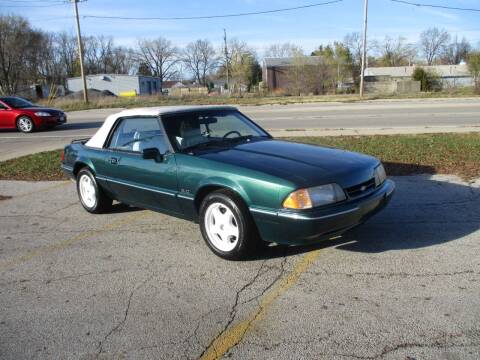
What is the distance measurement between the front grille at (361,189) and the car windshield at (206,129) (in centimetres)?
155

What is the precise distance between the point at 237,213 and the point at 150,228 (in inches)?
69.1

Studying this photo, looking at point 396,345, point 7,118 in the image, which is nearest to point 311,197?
point 396,345

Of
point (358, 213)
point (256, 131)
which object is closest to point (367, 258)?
point (358, 213)

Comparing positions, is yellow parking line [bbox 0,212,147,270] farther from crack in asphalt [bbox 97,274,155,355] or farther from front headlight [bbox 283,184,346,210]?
front headlight [bbox 283,184,346,210]

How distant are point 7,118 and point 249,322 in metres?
17.9

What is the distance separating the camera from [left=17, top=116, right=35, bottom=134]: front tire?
1775cm

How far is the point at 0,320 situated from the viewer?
3.44 meters

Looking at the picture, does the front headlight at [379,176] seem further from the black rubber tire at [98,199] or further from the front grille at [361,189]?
the black rubber tire at [98,199]

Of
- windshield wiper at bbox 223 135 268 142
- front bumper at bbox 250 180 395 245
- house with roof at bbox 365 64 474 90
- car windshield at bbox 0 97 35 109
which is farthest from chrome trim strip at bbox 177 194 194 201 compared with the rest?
house with roof at bbox 365 64 474 90

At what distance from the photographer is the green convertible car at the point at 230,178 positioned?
12.7 feet

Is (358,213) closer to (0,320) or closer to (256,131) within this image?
(256,131)

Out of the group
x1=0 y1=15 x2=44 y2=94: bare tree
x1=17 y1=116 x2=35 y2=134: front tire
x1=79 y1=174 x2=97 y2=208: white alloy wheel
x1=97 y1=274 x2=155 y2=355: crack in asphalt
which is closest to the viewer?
x1=97 y1=274 x2=155 y2=355: crack in asphalt

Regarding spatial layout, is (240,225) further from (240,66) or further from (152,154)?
(240,66)

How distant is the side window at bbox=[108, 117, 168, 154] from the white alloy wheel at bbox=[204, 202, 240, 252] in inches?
37.8
